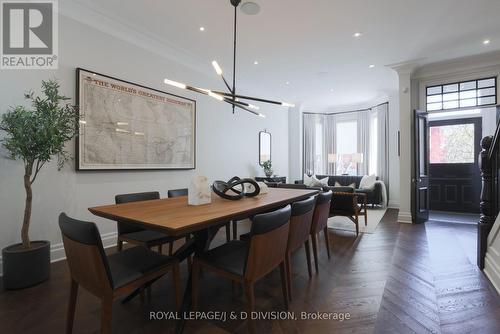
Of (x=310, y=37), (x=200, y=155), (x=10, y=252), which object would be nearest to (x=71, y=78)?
(x=10, y=252)

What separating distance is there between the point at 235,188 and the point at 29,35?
284 cm

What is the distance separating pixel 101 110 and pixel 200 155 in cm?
185

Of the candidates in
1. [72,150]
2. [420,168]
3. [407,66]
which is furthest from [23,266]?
[407,66]

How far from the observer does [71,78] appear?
2.91 meters

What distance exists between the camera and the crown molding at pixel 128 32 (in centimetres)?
288

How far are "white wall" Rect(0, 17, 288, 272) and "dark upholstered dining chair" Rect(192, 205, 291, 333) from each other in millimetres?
2062

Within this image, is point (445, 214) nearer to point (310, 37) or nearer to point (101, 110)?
point (310, 37)

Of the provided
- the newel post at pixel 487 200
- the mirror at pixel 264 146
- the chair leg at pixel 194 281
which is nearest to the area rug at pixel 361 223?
the newel post at pixel 487 200

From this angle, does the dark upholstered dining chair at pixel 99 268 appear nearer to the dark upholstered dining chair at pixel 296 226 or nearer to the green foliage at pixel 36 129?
the dark upholstered dining chair at pixel 296 226

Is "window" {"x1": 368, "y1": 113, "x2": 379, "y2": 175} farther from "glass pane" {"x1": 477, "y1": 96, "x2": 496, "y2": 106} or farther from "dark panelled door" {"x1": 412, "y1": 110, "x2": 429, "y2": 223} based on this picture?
"glass pane" {"x1": 477, "y1": 96, "x2": 496, "y2": 106}

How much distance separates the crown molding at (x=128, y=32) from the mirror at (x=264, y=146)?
2.49 meters

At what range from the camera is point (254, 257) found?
5.04 feet

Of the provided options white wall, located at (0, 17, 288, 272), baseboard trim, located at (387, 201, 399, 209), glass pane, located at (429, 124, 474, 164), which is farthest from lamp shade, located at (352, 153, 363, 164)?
white wall, located at (0, 17, 288, 272)

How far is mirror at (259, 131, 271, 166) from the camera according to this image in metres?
6.39
